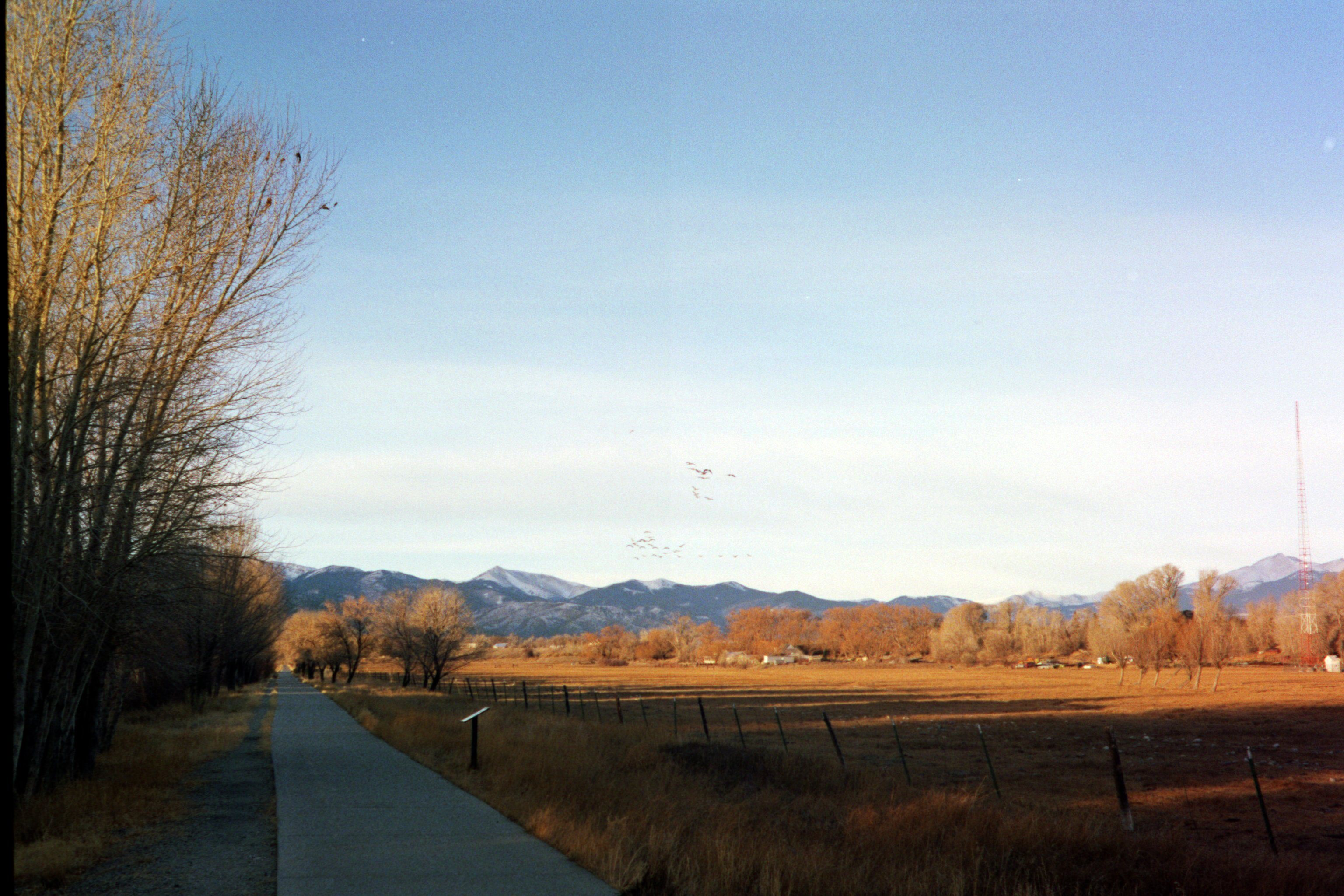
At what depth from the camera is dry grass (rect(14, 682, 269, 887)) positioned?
948 cm

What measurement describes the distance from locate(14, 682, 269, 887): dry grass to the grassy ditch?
14.2 ft

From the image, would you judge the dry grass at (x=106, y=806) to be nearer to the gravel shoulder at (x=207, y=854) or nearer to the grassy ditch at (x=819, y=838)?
the gravel shoulder at (x=207, y=854)

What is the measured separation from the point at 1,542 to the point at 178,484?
973 cm

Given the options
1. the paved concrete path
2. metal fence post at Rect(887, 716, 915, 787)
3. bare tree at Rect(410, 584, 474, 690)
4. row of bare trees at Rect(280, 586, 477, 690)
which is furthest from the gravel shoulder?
row of bare trees at Rect(280, 586, 477, 690)

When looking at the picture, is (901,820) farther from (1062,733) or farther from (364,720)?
(1062,733)

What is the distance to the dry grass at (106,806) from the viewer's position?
9477 millimetres

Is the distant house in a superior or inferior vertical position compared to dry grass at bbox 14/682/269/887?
inferior

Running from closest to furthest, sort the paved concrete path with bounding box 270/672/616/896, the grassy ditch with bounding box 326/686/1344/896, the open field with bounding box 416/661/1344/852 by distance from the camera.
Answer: the paved concrete path with bounding box 270/672/616/896 < the grassy ditch with bounding box 326/686/1344/896 < the open field with bounding box 416/661/1344/852

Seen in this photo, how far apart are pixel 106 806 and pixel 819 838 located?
9847mm

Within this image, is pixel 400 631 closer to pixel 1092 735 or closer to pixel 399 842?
pixel 1092 735

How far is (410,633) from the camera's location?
6344 centimetres

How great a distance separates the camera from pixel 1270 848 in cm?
1350

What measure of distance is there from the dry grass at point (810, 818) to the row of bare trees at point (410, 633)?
28140 millimetres

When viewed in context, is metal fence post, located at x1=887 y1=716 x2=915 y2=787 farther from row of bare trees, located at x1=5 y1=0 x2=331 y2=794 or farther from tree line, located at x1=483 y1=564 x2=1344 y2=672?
tree line, located at x1=483 y1=564 x2=1344 y2=672
